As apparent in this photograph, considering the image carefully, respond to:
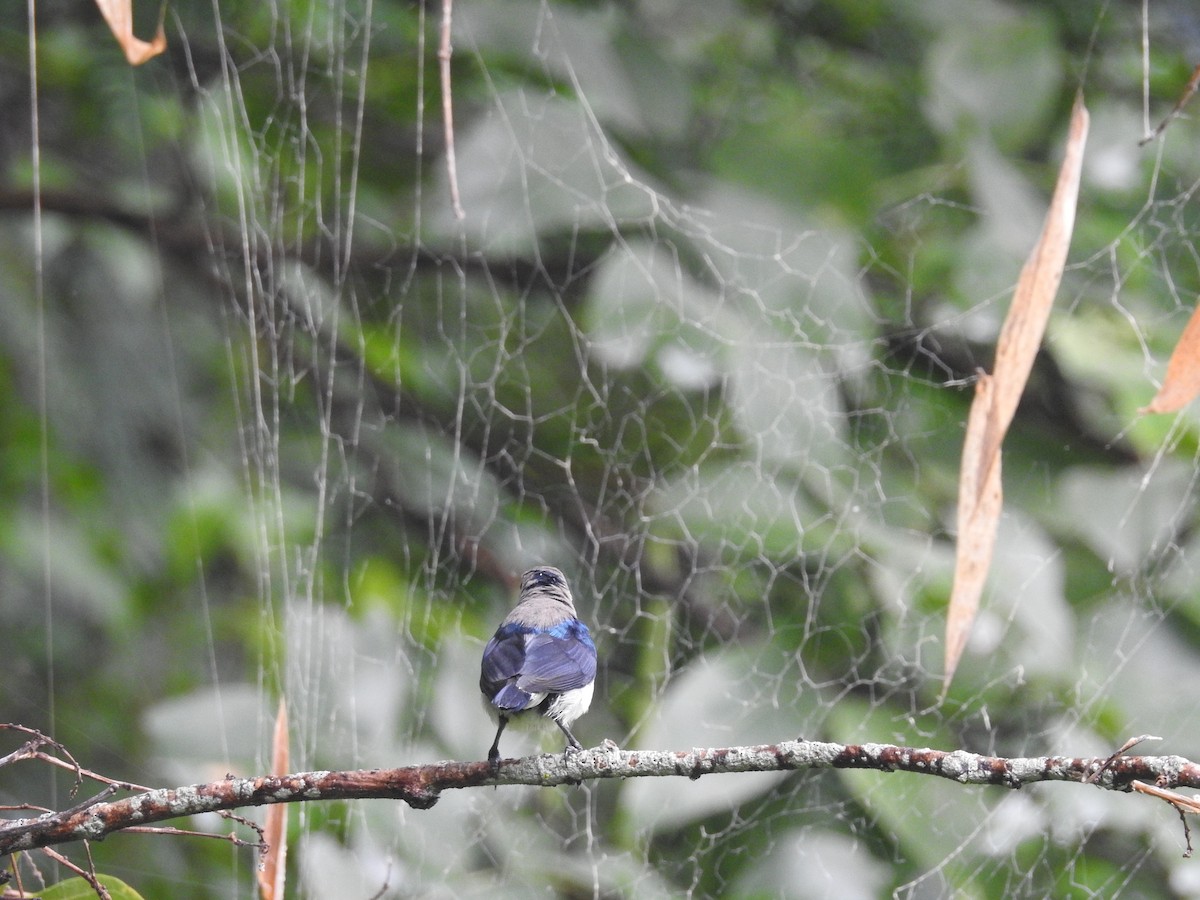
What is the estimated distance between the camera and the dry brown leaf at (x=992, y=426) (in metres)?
0.70

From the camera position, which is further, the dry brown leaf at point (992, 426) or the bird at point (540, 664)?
the dry brown leaf at point (992, 426)

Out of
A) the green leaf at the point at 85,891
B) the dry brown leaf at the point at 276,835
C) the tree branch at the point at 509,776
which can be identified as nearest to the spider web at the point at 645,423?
the dry brown leaf at the point at 276,835

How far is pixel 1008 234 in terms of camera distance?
1.21 meters

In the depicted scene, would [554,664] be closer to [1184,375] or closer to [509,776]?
[509,776]

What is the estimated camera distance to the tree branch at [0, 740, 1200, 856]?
0.47 meters

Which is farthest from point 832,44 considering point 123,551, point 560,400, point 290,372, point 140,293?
point 123,551

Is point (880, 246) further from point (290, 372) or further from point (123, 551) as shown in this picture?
point (123, 551)

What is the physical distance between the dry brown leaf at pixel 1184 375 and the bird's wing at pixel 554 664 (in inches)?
13.8

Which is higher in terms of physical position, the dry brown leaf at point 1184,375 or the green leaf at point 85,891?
the dry brown leaf at point 1184,375

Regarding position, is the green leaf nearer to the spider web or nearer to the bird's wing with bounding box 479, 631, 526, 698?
the bird's wing with bounding box 479, 631, 526, 698

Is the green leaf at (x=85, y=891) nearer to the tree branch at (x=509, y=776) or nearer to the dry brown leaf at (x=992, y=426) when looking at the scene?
the tree branch at (x=509, y=776)

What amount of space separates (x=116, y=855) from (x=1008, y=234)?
4.26ft

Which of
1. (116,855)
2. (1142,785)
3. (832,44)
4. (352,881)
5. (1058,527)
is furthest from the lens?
(832,44)

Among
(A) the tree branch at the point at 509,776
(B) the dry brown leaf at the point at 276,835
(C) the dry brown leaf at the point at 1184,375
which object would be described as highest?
(C) the dry brown leaf at the point at 1184,375
